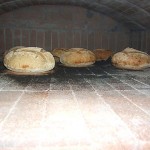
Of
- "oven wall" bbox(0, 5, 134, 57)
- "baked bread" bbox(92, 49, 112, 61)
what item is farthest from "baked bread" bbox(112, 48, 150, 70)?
"oven wall" bbox(0, 5, 134, 57)

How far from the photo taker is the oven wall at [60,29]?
15.5 feet

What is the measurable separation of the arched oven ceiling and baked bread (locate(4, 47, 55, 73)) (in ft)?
4.80

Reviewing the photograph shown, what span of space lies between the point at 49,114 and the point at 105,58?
3.17 metres

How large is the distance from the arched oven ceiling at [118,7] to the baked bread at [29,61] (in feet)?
4.80

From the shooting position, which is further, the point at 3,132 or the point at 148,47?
the point at 148,47

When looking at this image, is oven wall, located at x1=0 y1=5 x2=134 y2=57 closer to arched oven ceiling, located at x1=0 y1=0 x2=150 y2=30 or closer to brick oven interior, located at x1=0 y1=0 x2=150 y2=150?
arched oven ceiling, located at x1=0 y1=0 x2=150 y2=30

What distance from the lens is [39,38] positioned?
15.8 ft

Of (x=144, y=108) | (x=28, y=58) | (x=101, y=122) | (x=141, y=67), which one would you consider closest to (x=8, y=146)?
(x=101, y=122)

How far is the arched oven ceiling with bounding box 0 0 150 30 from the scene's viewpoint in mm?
3789

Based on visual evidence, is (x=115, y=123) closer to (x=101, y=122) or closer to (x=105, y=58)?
(x=101, y=122)

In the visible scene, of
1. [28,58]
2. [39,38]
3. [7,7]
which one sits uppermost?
[7,7]

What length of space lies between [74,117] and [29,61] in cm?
182

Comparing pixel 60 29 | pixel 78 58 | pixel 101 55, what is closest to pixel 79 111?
pixel 78 58

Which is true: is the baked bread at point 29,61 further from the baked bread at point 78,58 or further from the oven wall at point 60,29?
the oven wall at point 60,29
